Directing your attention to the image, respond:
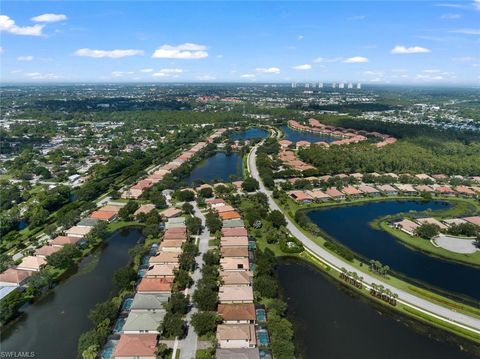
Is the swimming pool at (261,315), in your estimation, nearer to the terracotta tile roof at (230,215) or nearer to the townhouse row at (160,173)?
the terracotta tile roof at (230,215)

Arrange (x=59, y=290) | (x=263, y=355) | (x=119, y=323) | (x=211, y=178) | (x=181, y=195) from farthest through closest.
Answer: (x=211, y=178) < (x=181, y=195) < (x=59, y=290) < (x=119, y=323) < (x=263, y=355)

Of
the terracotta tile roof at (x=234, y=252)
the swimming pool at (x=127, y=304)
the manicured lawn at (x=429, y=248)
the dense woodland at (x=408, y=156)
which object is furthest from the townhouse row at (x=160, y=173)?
the manicured lawn at (x=429, y=248)

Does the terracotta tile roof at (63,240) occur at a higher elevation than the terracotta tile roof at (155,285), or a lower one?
higher

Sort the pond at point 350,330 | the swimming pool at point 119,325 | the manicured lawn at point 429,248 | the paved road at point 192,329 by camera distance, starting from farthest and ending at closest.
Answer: the manicured lawn at point 429,248
the swimming pool at point 119,325
the pond at point 350,330
the paved road at point 192,329

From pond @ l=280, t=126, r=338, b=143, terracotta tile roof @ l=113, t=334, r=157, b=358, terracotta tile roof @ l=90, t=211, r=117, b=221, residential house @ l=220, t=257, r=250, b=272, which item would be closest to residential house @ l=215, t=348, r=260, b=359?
terracotta tile roof @ l=113, t=334, r=157, b=358

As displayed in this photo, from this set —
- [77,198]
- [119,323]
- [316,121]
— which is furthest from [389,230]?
[316,121]

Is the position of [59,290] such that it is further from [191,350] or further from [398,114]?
[398,114]

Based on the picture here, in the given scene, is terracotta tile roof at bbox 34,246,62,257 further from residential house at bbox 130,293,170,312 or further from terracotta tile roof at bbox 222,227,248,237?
terracotta tile roof at bbox 222,227,248,237
